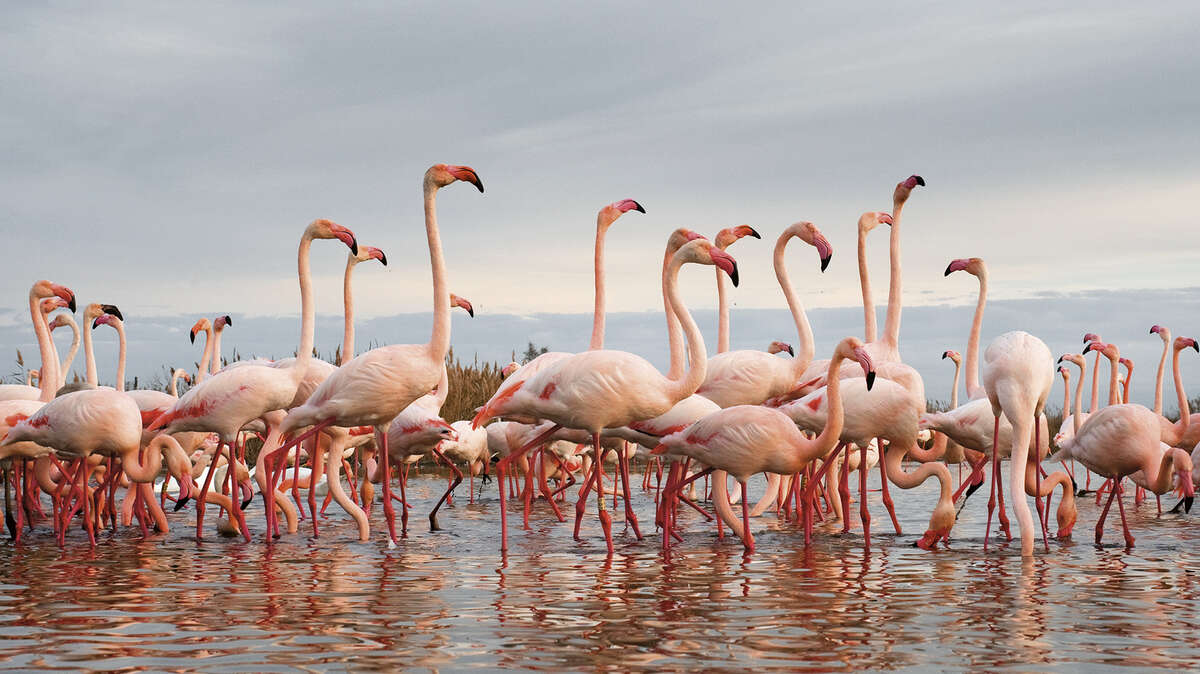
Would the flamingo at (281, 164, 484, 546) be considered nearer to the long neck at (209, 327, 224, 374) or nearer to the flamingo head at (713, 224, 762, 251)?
the flamingo head at (713, 224, 762, 251)

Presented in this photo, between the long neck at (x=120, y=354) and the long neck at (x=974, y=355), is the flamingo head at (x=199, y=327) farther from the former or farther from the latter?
the long neck at (x=974, y=355)

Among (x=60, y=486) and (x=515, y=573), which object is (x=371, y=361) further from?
(x=60, y=486)

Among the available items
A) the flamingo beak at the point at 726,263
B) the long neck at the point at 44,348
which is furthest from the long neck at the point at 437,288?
the long neck at the point at 44,348

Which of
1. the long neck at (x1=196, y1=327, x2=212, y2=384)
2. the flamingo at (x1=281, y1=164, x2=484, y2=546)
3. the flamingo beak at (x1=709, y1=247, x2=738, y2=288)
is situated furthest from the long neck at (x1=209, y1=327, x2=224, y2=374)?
the flamingo beak at (x1=709, y1=247, x2=738, y2=288)

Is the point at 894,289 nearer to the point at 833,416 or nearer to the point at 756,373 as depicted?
the point at 756,373

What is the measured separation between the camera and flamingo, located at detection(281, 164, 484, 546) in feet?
30.6

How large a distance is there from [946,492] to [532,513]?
4.76 m

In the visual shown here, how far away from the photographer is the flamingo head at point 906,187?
41.0 ft

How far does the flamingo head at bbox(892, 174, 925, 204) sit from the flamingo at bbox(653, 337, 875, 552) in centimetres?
414

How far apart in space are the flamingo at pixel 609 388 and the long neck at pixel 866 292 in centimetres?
405

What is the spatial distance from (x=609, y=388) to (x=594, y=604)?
249cm

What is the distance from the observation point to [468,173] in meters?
9.37

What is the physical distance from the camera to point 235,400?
9812mm

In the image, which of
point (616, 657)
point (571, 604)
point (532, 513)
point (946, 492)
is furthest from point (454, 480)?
point (616, 657)
